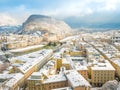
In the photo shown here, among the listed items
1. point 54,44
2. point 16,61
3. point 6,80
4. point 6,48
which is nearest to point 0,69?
point 16,61

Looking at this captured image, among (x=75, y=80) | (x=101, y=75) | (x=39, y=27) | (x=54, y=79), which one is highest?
(x=39, y=27)

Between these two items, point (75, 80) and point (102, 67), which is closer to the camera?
point (75, 80)

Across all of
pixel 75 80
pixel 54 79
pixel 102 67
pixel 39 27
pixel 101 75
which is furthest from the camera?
pixel 39 27

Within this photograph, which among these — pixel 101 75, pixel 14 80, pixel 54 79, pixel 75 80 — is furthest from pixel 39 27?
pixel 75 80

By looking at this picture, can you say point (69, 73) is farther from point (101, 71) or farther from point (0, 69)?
point (0, 69)

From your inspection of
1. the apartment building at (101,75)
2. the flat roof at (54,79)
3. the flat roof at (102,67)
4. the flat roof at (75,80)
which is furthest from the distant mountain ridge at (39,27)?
the flat roof at (75,80)

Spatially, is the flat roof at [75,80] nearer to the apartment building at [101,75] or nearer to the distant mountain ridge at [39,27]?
the apartment building at [101,75]

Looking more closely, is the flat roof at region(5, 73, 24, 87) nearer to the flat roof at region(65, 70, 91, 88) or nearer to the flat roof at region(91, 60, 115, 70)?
the flat roof at region(65, 70, 91, 88)

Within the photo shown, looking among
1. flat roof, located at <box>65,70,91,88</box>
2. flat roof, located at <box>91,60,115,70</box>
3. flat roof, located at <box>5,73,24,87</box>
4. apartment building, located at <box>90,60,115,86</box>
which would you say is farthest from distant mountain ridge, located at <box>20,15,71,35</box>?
flat roof, located at <box>65,70,91,88</box>

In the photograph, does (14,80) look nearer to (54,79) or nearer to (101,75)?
(54,79)

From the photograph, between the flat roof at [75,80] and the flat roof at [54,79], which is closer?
the flat roof at [75,80]

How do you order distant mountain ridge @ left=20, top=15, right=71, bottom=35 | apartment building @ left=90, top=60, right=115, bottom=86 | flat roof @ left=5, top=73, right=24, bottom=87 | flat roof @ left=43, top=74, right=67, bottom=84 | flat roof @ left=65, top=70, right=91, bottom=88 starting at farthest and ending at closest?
distant mountain ridge @ left=20, top=15, right=71, bottom=35, apartment building @ left=90, top=60, right=115, bottom=86, flat roof @ left=43, top=74, right=67, bottom=84, flat roof @ left=5, top=73, right=24, bottom=87, flat roof @ left=65, top=70, right=91, bottom=88

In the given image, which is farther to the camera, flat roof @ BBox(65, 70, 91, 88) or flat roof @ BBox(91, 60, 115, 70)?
flat roof @ BBox(91, 60, 115, 70)

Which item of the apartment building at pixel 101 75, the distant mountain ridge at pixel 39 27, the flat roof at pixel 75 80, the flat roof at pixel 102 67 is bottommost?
the apartment building at pixel 101 75
